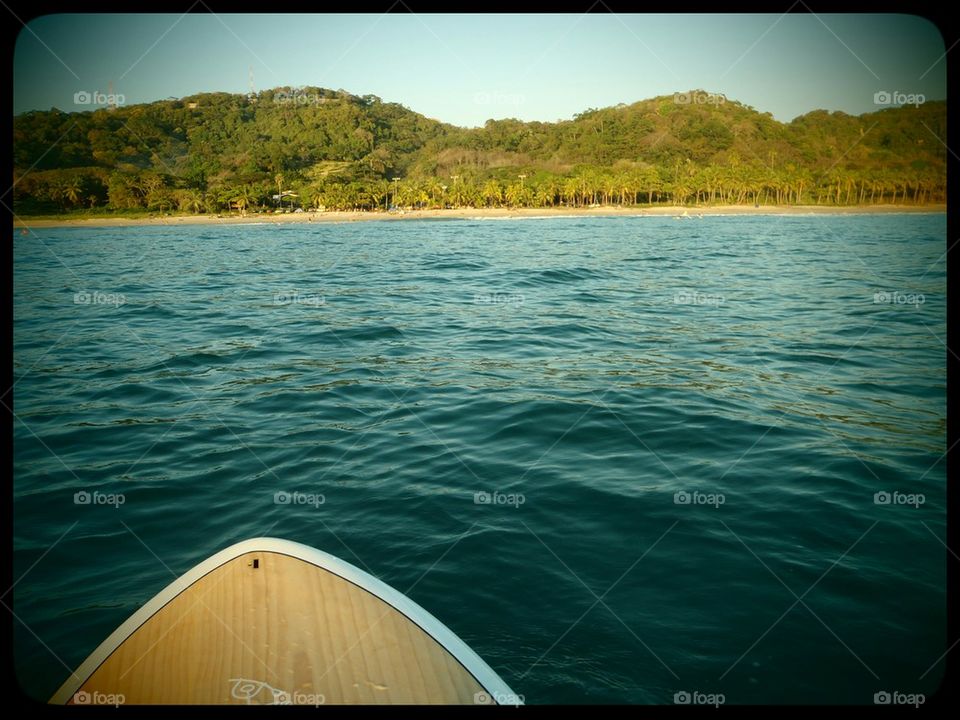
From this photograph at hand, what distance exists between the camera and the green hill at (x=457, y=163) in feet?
300

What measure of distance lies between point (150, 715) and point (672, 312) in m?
17.6

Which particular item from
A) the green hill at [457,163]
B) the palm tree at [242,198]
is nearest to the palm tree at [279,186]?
the green hill at [457,163]

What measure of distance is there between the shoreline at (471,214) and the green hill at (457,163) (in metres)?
4.07

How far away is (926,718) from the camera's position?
9.28ft

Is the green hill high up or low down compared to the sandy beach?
up

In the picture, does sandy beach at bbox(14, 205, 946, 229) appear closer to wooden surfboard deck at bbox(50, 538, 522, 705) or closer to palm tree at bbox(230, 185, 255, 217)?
palm tree at bbox(230, 185, 255, 217)

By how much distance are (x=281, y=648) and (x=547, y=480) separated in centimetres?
452

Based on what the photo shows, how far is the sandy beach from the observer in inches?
3952

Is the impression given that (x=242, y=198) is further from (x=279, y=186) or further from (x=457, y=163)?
(x=457, y=163)

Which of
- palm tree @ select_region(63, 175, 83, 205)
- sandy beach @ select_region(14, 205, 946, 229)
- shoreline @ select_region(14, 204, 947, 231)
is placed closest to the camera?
palm tree @ select_region(63, 175, 83, 205)

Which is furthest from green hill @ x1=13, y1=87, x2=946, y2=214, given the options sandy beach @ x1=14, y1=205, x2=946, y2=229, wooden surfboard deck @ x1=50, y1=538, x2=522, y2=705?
wooden surfboard deck @ x1=50, y1=538, x2=522, y2=705

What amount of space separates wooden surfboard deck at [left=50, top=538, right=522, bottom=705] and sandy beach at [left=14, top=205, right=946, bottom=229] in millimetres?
107698
